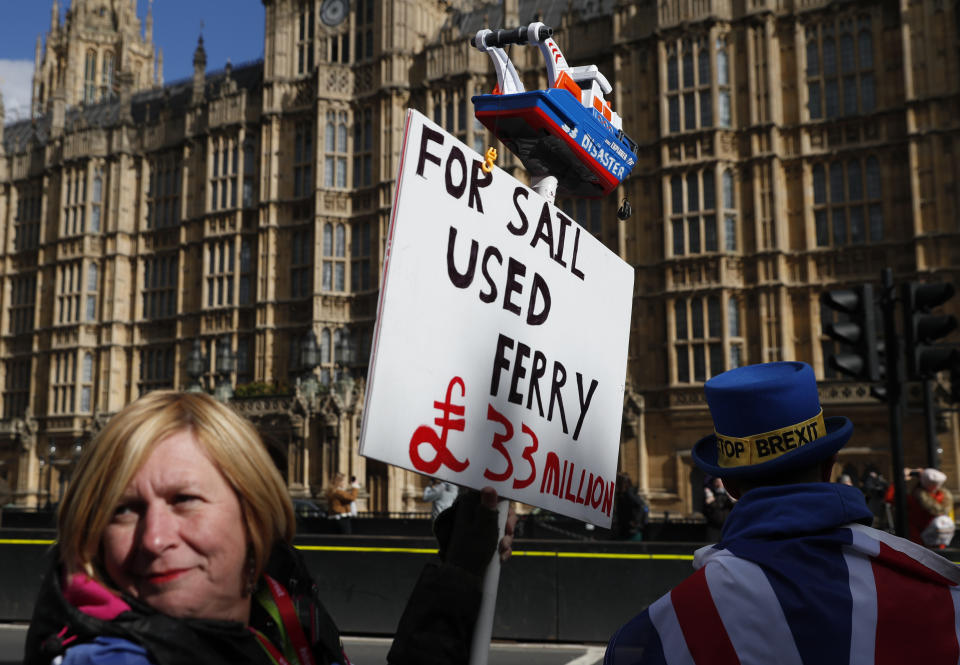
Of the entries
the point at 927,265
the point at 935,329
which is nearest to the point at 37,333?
the point at 927,265

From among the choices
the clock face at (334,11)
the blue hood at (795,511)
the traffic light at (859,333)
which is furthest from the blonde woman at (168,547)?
the clock face at (334,11)

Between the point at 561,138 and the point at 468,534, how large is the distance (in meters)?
1.33

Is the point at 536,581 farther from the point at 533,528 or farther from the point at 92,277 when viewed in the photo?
the point at 92,277

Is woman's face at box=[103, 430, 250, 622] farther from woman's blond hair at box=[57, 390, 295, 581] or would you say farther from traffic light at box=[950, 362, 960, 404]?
traffic light at box=[950, 362, 960, 404]

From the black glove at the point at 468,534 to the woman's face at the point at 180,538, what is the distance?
0.42m

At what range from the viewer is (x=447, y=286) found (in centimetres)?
212

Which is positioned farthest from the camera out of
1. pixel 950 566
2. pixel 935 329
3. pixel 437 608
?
pixel 935 329

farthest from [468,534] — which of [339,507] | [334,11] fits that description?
[334,11]

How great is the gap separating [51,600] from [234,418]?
0.40m

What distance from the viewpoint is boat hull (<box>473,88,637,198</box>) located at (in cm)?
255

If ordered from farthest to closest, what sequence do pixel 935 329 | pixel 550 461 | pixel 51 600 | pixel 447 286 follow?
1. pixel 935 329
2. pixel 550 461
3. pixel 447 286
4. pixel 51 600

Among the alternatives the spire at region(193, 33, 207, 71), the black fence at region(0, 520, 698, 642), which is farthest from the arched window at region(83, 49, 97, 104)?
the black fence at region(0, 520, 698, 642)

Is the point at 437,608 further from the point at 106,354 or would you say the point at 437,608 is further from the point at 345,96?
the point at 106,354

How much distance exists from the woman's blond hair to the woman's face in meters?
0.02
